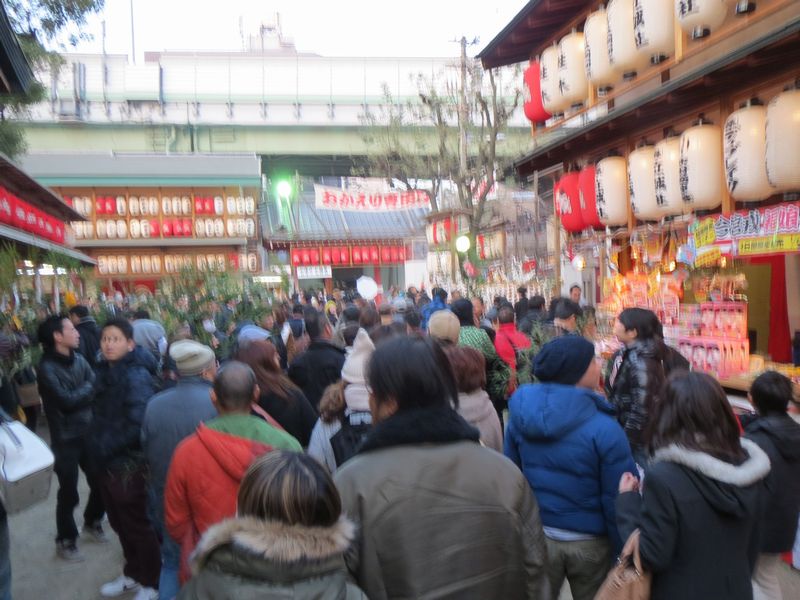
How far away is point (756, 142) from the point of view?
21.4 ft

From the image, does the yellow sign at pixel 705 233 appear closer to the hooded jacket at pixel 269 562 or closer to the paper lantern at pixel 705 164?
the paper lantern at pixel 705 164

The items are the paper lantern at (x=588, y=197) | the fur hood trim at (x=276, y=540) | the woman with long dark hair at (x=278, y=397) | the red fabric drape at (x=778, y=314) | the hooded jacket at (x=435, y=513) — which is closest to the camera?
the fur hood trim at (x=276, y=540)

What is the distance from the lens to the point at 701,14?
23.1ft

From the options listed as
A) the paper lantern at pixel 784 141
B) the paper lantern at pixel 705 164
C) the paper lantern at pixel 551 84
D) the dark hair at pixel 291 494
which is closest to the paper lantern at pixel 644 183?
the paper lantern at pixel 705 164

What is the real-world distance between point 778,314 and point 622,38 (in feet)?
12.8

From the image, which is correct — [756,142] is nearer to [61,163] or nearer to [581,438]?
[581,438]

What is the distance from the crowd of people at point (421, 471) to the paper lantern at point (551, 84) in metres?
6.46

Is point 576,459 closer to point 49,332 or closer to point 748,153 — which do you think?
point 49,332

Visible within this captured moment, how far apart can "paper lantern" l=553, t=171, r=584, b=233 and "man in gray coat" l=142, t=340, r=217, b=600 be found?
7.81 m

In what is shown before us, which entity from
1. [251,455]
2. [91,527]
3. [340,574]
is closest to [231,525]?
[340,574]

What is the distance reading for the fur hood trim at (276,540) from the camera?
1.81 meters

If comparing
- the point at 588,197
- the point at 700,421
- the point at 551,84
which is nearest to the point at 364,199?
the point at 551,84

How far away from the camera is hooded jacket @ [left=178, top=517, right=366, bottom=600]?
5.94 feet

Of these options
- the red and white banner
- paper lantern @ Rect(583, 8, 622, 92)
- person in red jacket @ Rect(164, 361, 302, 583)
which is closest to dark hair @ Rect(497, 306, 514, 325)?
paper lantern @ Rect(583, 8, 622, 92)
